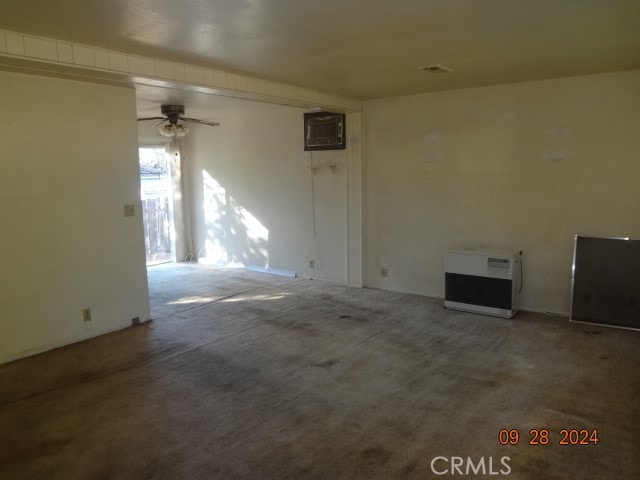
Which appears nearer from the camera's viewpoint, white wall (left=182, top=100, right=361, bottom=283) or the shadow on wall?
white wall (left=182, top=100, right=361, bottom=283)

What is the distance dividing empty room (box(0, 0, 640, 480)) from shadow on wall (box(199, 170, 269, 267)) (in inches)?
25.7

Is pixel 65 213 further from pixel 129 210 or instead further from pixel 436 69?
pixel 436 69

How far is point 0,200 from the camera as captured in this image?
366 cm

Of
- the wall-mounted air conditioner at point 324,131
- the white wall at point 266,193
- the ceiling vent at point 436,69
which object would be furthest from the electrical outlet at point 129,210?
the ceiling vent at point 436,69

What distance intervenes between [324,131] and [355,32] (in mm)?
3296

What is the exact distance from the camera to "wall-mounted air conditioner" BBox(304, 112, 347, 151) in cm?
611

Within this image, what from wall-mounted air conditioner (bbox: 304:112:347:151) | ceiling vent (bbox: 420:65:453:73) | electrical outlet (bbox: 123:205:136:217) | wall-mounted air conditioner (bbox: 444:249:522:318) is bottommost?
wall-mounted air conditioner (bbox: 444:249:522:318)

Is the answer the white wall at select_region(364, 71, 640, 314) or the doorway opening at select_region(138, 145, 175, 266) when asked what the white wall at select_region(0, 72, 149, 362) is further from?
the doorway opening at select_region(138, 145, 175, 266)

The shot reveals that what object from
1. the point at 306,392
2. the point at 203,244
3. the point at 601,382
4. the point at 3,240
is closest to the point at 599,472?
the point at 601,382

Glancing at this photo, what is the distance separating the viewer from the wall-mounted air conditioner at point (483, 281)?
4688mm

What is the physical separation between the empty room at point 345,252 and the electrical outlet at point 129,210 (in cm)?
1

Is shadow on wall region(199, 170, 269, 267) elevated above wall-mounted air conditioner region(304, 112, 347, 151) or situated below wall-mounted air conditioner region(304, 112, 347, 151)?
below

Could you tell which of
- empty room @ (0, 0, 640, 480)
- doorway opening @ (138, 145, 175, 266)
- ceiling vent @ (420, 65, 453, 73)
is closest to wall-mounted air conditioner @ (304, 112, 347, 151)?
empty room @ (0, 0, 640, 480)

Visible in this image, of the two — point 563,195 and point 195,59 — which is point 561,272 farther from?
point 195,59
